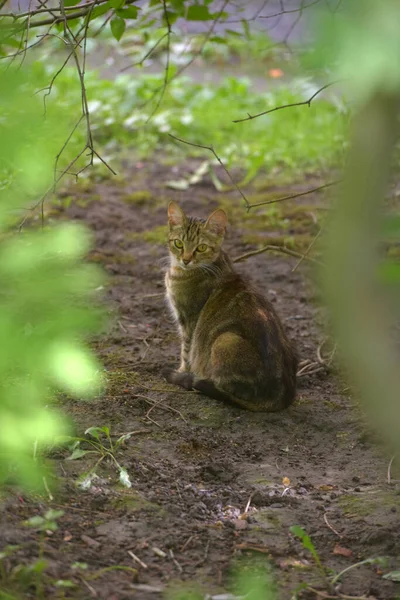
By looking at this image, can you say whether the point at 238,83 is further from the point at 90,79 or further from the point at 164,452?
the point at 164,452

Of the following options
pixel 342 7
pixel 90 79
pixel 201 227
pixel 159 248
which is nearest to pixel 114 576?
pixel 342 7

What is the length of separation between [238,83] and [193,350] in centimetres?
597

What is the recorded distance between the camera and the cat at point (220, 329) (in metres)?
3.79

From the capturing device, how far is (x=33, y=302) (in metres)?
1.27

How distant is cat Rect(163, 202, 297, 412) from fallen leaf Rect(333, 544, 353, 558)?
1155 millimetres

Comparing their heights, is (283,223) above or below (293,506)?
below

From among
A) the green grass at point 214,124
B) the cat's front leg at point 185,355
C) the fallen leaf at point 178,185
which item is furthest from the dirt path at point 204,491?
the green grass at point 214,124

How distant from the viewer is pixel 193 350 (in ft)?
13.8

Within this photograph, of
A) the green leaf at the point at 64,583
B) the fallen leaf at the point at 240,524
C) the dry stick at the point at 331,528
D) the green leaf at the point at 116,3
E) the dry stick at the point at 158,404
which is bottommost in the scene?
the dry stick at the point at 158,404

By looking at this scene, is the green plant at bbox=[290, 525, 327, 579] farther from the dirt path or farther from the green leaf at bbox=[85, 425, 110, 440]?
the green leaf at bbox=[85, 425, 110, 440]

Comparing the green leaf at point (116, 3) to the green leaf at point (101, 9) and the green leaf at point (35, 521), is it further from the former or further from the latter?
the green leaf at point (35, 521)

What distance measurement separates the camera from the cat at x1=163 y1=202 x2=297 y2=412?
3.79 metres

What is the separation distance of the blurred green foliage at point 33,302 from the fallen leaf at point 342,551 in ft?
5.02

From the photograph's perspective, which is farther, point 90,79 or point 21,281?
point 90,79
